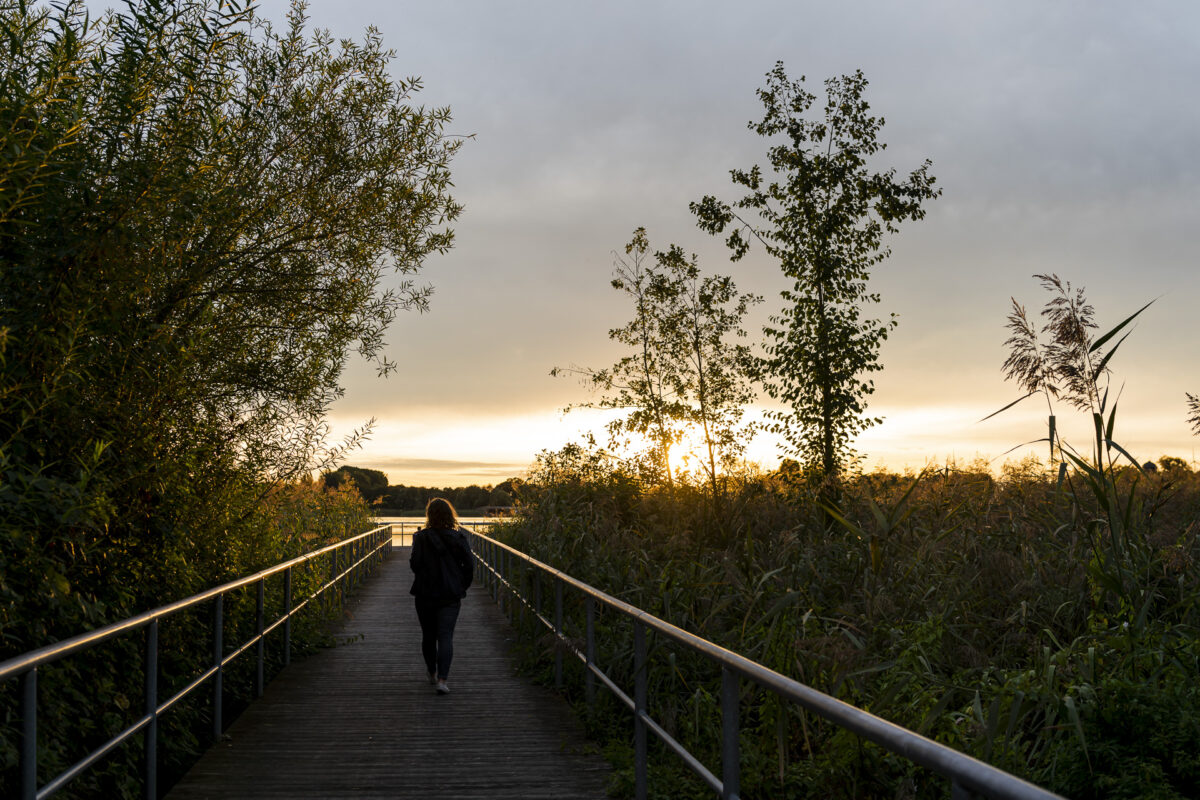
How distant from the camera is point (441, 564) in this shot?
28.7 ft

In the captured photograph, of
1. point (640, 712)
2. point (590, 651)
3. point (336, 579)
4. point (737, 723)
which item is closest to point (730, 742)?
point (737, 723)

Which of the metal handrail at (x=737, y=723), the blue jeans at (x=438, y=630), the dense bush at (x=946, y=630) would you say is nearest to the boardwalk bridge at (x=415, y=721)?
the metal handrail at (x=737, y=723)

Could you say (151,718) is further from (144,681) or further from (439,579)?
(439,579)

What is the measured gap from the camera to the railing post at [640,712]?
4.98 metres

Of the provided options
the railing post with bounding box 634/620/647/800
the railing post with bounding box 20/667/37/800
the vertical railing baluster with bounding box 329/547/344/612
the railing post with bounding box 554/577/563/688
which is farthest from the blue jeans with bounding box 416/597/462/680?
the railing post with bounding box 20/667/37/800

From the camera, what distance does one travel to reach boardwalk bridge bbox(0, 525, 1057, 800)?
3.43 m

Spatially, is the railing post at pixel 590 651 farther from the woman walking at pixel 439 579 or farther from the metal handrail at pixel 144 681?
the metal handrail at pixel 144 681

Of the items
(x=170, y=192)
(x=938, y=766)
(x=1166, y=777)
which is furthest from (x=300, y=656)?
(x=938, y=766)

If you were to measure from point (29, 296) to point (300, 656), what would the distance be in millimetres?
→ 6555

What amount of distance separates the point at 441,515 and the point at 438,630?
1016mm

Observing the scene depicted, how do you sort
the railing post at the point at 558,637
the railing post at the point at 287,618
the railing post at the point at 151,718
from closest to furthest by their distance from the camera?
the railing post at the point at 151,718 → the railing post at the point at 558,637 → the railing post at the point at 287,618

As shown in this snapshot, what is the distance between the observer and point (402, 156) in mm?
9023

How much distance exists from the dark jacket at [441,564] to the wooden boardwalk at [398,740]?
876 mm

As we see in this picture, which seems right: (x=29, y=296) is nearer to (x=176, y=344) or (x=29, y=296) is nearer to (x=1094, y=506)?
(x=176, y=344)
